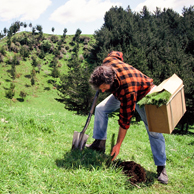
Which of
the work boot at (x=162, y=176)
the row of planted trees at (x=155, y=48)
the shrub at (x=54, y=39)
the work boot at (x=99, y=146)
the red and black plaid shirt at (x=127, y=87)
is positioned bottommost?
the work boot at (x=162, y=176)

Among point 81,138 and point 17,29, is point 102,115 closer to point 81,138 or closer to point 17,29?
point 81,138

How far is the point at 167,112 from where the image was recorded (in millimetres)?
2684

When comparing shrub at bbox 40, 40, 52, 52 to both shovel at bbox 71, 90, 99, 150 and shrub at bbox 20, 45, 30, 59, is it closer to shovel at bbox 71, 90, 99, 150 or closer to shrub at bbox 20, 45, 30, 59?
shrub at bbox 20, 45, 30, 59

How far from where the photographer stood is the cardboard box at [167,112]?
107 inches

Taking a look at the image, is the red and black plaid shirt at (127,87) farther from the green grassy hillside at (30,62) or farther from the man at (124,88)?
the green grassy hillside at (30,62)

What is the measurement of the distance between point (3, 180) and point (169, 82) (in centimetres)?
289

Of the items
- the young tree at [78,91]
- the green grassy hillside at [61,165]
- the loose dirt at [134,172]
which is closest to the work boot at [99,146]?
the green grassy hillside at [61,165]

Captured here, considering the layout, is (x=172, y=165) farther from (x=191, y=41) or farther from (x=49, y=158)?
(x=191, y=41)

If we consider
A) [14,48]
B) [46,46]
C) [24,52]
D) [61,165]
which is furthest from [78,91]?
[46,46]

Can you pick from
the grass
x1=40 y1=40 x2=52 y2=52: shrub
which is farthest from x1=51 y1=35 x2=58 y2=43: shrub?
the grass

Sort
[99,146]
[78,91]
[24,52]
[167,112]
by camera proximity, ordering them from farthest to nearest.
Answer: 1. [24,52]
2. [78,91]
3. [99,146]
4. [167,112]

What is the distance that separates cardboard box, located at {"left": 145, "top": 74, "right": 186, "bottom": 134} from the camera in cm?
273

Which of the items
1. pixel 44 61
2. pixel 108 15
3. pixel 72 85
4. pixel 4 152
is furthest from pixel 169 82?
pixel 44 61

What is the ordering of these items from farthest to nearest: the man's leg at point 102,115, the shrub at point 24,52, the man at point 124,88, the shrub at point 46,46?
1. the shrub at point 46,46
2. the shrub at point 24,52
3. the man's leg at point 102,115
4. the man at point 124,88
